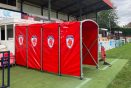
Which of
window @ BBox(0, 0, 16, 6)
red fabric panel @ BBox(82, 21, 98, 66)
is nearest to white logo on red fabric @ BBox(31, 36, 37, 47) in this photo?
red fabric panel @ BBox(82, 21, 98, 66)

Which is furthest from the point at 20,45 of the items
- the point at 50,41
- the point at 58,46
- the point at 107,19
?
the point at 107,19

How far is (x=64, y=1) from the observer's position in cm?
2459

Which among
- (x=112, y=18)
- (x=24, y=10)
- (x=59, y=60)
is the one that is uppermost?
(x=112, y=18)

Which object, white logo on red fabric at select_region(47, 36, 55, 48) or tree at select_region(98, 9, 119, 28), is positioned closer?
white logo on red fabric at select_region(47, 36, 55, 48)

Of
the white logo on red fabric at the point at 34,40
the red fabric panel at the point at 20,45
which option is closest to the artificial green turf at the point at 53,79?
the red fabric panel at the point at 20,45

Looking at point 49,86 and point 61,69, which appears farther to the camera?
point 61,69

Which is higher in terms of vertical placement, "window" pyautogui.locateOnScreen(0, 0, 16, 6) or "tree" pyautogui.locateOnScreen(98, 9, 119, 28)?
"tree" pyautogui.locateOnScreen(98, 9, 119, 28)

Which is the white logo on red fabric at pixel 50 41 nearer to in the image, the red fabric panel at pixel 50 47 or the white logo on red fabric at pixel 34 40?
the red fabric panel at pixel 50 47

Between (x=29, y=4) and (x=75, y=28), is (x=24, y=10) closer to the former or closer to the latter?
(x=29, y=4)

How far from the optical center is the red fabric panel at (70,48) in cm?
840

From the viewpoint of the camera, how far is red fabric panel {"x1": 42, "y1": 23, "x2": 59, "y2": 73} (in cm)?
917

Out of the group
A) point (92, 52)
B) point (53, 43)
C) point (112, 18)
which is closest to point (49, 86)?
point (53, 43)

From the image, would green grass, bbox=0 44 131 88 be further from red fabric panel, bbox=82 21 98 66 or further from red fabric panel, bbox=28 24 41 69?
red fabric panel, bbox=82 21 98 66

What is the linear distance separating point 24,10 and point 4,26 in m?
10.9
